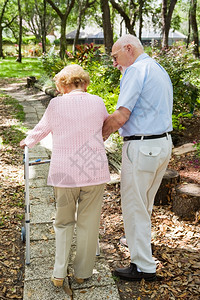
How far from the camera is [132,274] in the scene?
3.00 m

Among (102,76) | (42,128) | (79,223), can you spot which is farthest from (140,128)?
(102,76)

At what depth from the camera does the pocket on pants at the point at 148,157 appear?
2.73 m

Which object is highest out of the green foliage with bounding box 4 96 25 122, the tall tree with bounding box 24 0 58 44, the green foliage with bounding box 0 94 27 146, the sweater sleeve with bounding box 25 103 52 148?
the tall tree with bounding box 24 0 58 44

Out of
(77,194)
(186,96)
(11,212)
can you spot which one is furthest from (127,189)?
(186,96)

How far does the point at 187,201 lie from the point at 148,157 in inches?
56.1

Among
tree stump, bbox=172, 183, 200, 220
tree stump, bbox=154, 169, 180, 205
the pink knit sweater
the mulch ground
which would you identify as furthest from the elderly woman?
tree stump, bbox=154, 169, 180, 205

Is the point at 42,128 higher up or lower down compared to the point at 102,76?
lower down

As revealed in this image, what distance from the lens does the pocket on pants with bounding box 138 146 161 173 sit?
8.96ft

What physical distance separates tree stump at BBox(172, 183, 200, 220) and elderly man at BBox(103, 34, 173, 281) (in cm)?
108

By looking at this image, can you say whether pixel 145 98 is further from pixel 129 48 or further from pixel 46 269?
pixel 46 269

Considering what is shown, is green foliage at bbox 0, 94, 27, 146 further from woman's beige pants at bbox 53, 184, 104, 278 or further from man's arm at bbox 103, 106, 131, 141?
man's arm at bbox 103, 106, 131, 141

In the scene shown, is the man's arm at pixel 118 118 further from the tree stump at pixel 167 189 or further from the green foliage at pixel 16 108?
the green foliage at pixel 16 108

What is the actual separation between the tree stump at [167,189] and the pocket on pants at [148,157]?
157 cm

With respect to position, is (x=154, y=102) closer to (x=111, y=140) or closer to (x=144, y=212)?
(x=144, y=212)
